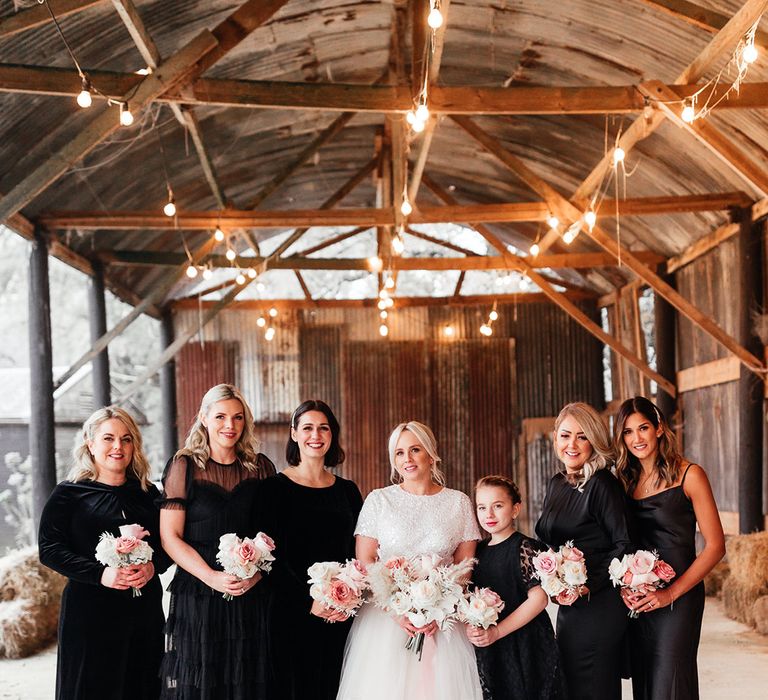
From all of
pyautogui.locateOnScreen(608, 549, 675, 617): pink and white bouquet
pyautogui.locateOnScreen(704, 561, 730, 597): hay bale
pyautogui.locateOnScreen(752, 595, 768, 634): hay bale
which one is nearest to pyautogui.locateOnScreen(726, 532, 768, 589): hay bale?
pyautogui.locateOnScreen(752, 595, 768, 634): hay bale

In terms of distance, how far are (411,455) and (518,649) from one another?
0.93 metres

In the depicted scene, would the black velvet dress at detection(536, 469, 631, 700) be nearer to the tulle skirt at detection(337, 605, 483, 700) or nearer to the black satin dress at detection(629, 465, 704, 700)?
the black satin dress at detection(629, 465, 704, 700)

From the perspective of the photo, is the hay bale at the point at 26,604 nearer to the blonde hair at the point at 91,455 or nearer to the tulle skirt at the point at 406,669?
the blonde hair at the point at 91,455

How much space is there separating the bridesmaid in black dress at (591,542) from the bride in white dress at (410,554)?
0.42 m

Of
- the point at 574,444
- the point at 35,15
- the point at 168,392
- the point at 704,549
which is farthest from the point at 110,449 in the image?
the point at 168,392

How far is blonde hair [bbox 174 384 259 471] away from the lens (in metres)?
4.45

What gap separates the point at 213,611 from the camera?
4.30 metres

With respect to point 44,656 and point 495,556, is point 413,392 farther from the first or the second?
point 495,556

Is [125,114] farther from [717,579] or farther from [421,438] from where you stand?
[717,579]

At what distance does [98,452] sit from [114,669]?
964mm

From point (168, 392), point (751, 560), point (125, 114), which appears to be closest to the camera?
point (125, 114)

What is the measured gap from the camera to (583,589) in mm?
4113

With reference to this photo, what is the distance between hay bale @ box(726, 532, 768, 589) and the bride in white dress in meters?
6.12

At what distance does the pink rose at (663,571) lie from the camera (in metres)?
4.15
